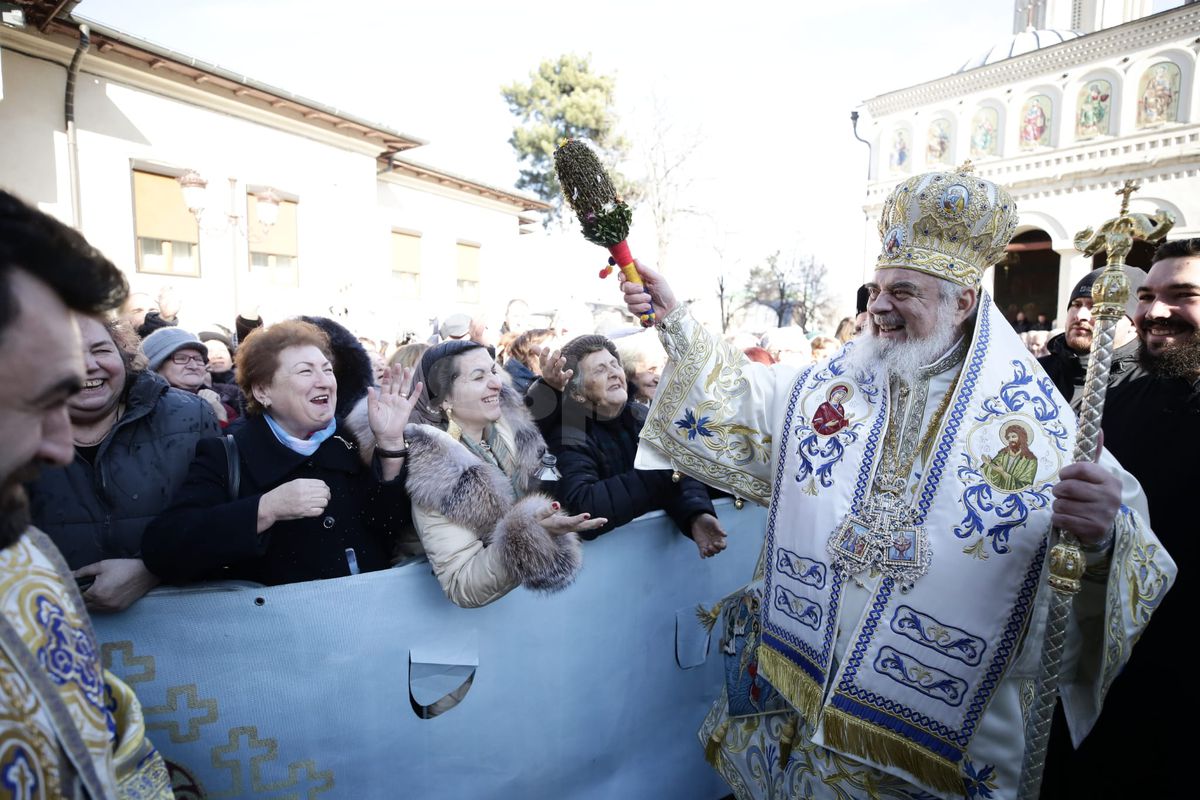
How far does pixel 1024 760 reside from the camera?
1.87m

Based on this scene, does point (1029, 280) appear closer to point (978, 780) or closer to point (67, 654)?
point (978, 780)

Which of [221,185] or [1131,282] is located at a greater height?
[221,185]

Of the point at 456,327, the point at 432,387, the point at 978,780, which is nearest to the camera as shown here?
the point at 978,780

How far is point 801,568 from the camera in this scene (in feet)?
7.17

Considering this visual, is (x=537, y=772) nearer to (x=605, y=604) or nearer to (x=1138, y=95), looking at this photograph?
(x=605, y=604)

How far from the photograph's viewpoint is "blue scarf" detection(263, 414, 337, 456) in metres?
2.42

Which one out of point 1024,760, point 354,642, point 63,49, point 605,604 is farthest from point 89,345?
point 63,49

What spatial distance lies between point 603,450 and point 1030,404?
1663 mm

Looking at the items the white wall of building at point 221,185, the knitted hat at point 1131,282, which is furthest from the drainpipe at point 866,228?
the knitted hat at point 1131,282

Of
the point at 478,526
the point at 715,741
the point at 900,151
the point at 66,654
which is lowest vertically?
the point at 715,741

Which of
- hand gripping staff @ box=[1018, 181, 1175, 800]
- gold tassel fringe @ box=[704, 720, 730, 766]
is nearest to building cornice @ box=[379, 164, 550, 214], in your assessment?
gold tassel fringe @ box=[704, 720, 730, 766]

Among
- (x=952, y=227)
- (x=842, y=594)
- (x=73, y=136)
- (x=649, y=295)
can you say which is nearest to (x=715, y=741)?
(x=842, y=594)

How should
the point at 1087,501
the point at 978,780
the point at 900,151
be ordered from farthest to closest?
the point at 900,151, the point at 978,780, the point at 1087,501

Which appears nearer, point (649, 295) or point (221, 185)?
point (649, 295)
